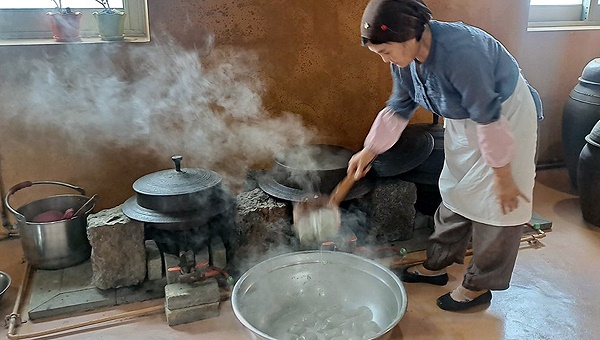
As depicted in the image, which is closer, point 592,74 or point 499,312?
point 499,312

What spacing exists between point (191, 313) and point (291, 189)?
74 centimetres

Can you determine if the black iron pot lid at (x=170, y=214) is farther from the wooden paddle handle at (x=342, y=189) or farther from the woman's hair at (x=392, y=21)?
the woman's hair at (x=392, y=21)

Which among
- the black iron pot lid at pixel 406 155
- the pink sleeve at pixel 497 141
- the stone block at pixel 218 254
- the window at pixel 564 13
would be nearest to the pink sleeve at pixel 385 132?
the pink sleeve at pixel 497 141

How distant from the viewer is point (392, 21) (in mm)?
1587

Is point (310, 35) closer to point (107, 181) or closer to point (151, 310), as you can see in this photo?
point (107, 181)

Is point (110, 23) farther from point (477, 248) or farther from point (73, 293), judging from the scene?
point (477, 248)

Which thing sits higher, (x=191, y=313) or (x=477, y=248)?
(x=477, y=248)

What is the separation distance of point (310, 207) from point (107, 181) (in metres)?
1.27

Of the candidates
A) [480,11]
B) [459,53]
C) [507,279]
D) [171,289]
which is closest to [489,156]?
[459,53]

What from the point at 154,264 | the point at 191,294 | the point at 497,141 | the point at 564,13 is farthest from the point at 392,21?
the point at 564,13

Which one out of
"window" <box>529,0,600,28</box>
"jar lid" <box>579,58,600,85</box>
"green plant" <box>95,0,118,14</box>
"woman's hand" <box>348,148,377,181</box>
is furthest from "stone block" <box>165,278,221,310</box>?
"window" <box>529,0,600,28</box>

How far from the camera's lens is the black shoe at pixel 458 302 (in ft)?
7.29

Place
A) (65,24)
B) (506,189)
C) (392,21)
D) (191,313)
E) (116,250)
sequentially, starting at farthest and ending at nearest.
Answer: (65,24) < (116,250) < (191,313) < (506,189) < (392,21)

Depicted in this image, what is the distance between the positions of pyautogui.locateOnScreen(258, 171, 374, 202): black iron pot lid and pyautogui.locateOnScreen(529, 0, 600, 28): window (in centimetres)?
206
